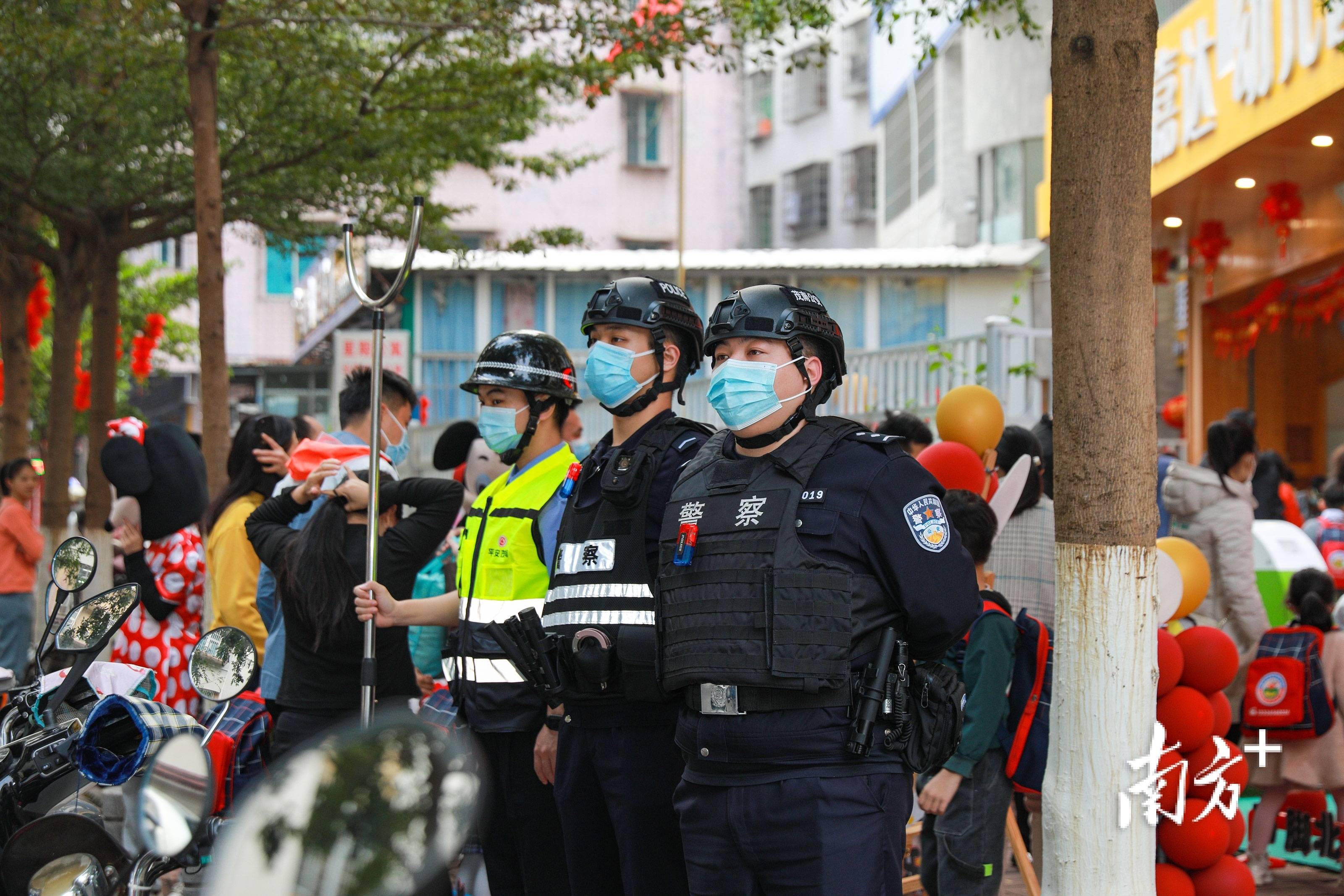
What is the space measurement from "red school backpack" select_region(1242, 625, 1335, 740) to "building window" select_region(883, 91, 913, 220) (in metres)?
20.7

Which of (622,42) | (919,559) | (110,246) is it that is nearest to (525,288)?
(110,246)

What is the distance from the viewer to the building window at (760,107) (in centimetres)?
3331

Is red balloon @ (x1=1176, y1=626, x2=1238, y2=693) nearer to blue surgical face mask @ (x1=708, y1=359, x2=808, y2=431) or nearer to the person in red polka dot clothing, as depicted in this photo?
blue surgical face mask @ (x1=708, y1=359, x2=808, y2=431)

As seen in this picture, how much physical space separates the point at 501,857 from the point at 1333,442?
A: 1530cm

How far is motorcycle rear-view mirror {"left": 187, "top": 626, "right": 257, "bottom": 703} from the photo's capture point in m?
3.33

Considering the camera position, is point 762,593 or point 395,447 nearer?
point 762,593

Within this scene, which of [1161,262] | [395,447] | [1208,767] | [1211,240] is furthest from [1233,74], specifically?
[395,447]

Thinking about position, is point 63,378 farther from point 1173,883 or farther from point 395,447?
point 1173,883

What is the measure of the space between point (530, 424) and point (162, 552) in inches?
→ 104

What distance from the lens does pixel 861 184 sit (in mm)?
30922

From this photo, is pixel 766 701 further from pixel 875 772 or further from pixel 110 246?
pixel 110 246

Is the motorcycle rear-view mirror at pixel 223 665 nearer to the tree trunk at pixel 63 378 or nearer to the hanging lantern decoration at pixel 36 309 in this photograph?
the tree trunk at pixel 63 378

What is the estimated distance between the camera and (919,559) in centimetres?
326

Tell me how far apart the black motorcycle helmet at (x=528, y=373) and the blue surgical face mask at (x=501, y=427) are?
0.08 feet
